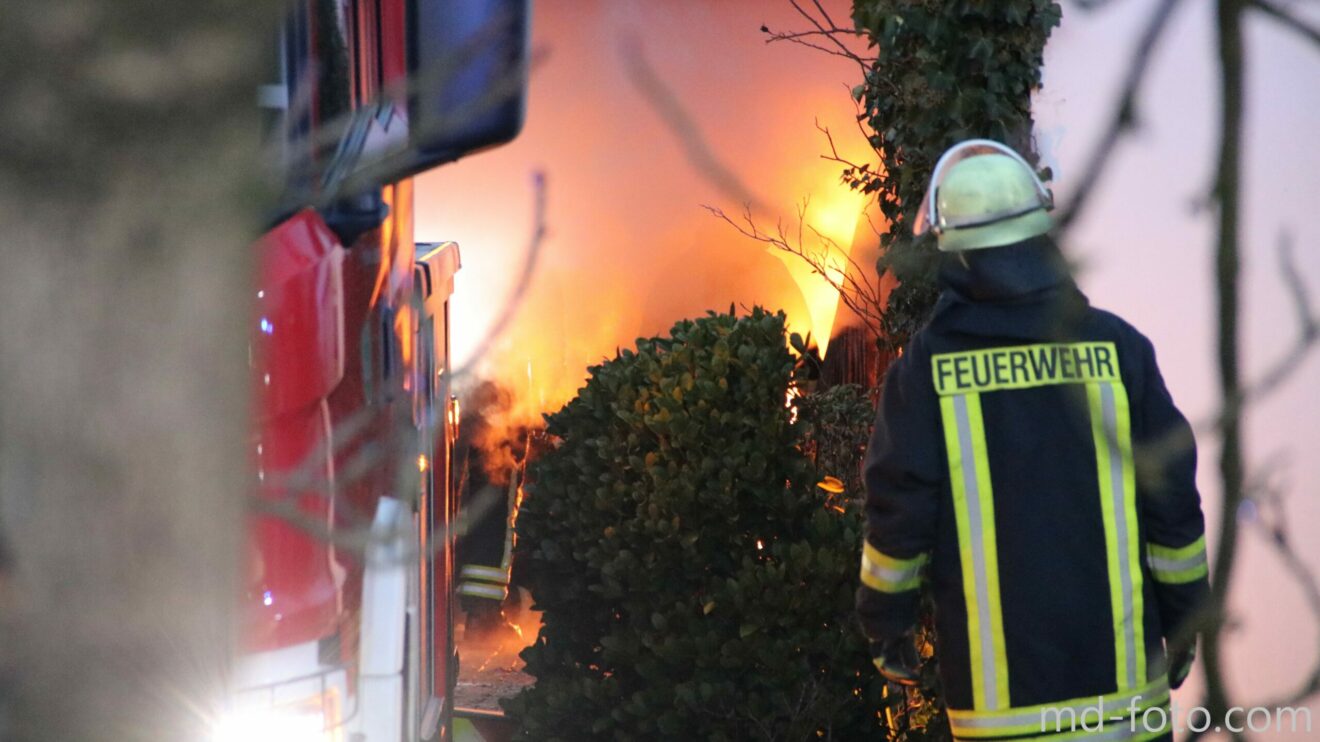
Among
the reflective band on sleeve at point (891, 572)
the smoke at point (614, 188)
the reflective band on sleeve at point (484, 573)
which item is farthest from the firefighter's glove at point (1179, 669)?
the smoke at point (614, 188)

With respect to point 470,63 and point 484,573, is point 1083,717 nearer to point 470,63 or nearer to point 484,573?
point 470,63

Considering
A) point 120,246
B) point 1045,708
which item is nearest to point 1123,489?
point 1045,708

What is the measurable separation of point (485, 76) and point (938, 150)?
225 centimetres

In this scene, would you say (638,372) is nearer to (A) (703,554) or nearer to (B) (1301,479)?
(A) (703,554)

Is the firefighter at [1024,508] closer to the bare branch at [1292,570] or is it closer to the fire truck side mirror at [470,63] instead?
the fire truck side mirror at [470,63]

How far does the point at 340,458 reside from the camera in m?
2.18

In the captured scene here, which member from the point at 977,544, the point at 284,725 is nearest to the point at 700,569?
the point at 977,544

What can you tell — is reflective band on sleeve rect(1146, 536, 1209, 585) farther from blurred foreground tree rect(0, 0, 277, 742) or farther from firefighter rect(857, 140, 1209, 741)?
blurred foreground tree rect(0, 0, 277, 742)

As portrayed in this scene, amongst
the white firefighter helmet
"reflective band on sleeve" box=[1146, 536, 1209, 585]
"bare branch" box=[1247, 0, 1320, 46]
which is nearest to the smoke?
the white firefighter helmet

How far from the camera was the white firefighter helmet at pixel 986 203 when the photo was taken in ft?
8.47

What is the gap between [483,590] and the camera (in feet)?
14.4

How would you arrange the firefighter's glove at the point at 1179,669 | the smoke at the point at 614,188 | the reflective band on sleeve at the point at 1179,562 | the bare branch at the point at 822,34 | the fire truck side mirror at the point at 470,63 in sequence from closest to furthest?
the fire truck side mirror at the point at 470,63 → the firefighter's glove at the point at 1179,669 → the reflective band on sleeve at the point at 1179,562 → the bare branch at the point at 822,34 → the smoke at the point at 614,188

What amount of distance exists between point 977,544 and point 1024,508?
10 centimetres

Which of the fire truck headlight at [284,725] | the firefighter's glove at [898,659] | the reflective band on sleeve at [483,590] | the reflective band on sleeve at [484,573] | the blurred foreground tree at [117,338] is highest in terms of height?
the blurred foreground tree at [117,338]
